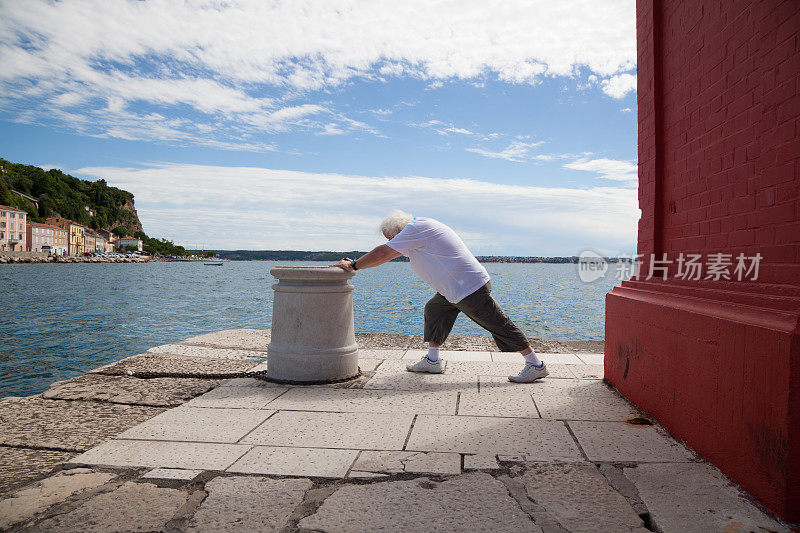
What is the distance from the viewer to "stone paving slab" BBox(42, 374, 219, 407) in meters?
4.39

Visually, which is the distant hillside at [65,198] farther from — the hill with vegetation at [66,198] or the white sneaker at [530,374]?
the white sneaker at [530,374]

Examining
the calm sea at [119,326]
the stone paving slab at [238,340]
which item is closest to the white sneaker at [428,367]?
the stone paving slab at [238,340]

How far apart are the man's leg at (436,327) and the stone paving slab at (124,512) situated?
3128 mm

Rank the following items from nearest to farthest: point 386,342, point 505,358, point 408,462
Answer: point 408,462, point 505,358, point 386,342

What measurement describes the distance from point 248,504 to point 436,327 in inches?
124

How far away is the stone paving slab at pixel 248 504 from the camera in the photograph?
227 centimetres

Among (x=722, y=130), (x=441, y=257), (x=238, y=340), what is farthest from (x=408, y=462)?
(x=238, y=340)

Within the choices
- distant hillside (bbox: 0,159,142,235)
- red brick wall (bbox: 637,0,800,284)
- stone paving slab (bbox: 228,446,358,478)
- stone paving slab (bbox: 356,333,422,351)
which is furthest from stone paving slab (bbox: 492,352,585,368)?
distant hillside (bbox: 0,159,142,235)

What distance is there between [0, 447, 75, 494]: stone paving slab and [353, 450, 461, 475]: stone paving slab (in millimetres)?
1711

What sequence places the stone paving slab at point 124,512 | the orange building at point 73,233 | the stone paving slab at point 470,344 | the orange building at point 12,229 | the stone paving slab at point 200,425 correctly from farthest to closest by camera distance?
the orange building at point 73,233, the orange building at point 12,229, the stone paving slab at point 470,344, the stone paving slab at point 200,425, the stone paving slab at point 124,512

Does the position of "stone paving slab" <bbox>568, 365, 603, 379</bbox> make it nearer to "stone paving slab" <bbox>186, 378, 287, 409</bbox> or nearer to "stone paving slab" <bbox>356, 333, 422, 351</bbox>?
"stone paving slab" <bbox>356, 333, 422, 351</bbox>

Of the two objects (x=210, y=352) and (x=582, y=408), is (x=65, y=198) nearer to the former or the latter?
(x=210, y=352)

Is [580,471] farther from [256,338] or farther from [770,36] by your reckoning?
[256,338]

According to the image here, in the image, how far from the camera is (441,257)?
16.1 ft
